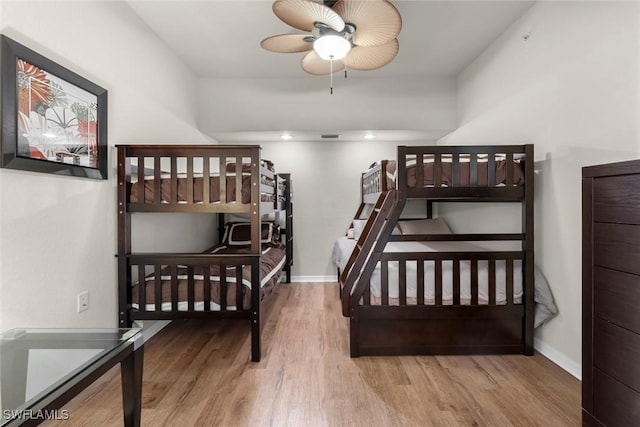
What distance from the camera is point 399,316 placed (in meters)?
2.11

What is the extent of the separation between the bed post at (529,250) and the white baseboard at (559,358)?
105 millimetres

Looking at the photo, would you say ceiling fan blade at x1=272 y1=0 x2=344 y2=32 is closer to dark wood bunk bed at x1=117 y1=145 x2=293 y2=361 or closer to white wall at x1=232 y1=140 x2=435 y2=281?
dark wood bunk bed at x1=117 y1=145 x2=293 y2=361

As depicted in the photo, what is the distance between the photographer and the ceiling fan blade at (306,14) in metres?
1.72

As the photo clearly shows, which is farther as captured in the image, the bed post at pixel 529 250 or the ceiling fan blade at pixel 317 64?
the ceiling fan blade at pixel 317 64

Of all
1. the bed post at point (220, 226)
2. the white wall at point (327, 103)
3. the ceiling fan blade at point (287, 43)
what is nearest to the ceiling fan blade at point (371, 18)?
the ceiling fan blade at point (287, 43)

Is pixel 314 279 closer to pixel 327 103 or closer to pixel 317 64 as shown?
pixel 327 103

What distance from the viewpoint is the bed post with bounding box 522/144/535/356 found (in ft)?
6.91

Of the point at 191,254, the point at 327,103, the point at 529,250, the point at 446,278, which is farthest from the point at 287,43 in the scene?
the point at 529,250

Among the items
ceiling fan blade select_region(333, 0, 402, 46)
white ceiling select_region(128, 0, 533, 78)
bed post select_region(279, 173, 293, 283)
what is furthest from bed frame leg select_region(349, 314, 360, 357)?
white ceiling select_region(128, 0, 533, 78)

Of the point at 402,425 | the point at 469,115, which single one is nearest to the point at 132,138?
the point at 402,425

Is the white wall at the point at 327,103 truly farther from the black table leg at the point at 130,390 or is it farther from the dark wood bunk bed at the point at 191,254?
the black table leg at the point at 130,390

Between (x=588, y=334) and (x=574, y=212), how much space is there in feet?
3.07

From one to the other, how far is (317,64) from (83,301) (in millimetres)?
2301

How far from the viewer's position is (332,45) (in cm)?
201
